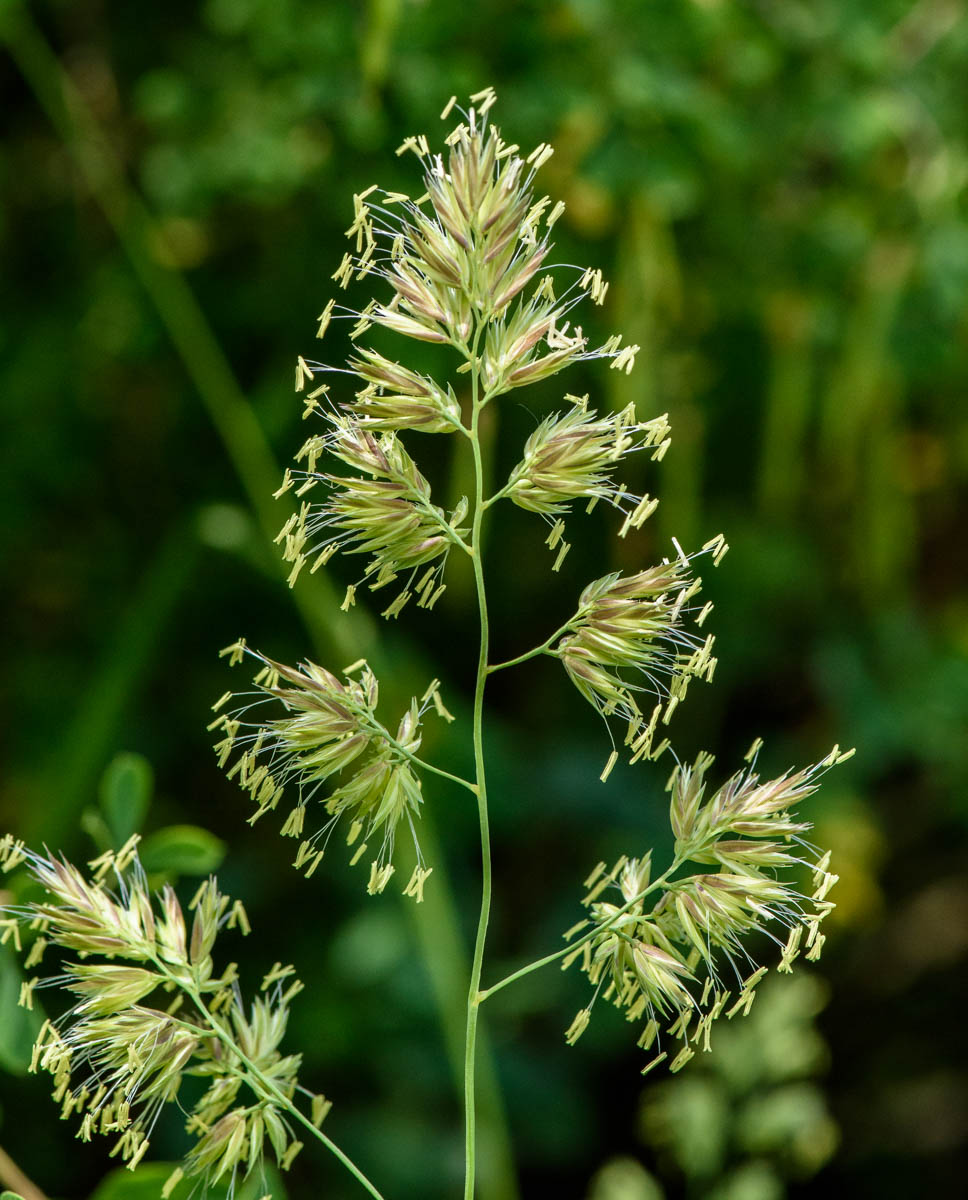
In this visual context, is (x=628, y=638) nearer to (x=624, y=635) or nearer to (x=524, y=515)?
(x=624, y=635)

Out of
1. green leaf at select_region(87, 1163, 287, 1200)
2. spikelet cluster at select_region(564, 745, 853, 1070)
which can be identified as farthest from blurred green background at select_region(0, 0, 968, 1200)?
spikelet cluster at select_region(564, 745, 853, 1070)

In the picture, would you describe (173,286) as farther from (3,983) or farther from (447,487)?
(3,983)

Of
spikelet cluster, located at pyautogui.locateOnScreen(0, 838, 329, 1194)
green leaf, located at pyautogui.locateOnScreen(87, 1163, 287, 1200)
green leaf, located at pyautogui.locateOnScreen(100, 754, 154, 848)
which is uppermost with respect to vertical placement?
green leaf, located at pyautogui.locateOnScreen(100, 754, 154, 848)

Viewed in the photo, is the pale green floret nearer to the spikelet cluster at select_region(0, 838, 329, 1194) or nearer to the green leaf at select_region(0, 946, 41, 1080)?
the spikelet cluster at select_region(0, 838, 329, 1194)

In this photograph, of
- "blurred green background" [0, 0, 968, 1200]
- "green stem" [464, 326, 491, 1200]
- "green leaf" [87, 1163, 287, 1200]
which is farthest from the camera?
"blurred green background" [0, 0, 968, 1200]

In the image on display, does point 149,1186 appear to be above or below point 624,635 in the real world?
below

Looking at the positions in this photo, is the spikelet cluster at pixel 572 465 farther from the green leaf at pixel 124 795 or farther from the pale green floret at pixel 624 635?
the green leaf at pixel 124 795

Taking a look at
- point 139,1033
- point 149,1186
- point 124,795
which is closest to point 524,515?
point 124,795
